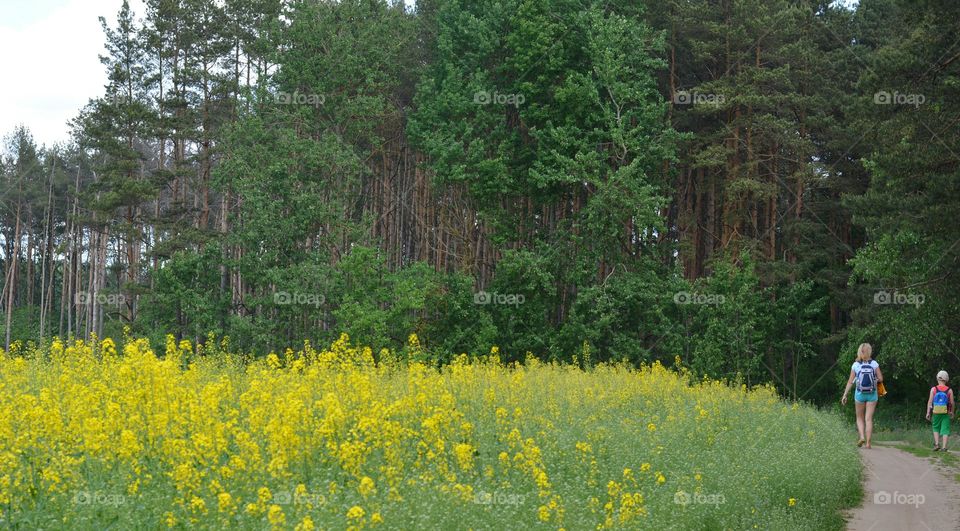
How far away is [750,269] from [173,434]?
984 inches

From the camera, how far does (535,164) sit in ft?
105

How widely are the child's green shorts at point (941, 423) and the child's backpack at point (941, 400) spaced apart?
0.46 ft

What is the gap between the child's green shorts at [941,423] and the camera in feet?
59.5

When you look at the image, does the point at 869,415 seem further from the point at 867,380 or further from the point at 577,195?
the point at 577,195


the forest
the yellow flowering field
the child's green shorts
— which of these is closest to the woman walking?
the child's green shorts

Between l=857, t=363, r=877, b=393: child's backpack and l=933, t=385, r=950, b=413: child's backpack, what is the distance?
2159 mm

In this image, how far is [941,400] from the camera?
18.0 metres

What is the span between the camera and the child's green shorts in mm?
18125

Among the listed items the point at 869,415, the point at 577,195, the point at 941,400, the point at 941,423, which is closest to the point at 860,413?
the point at 869,415

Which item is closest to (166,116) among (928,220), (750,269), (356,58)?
(356,58)

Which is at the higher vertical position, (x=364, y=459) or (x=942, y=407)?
(x=364, y=459)

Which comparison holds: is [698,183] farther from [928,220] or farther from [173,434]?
[173,434]

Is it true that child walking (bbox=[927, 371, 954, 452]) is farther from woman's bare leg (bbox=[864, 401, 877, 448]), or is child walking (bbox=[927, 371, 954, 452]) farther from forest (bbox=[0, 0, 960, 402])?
forest (bbox=[0, 0, 960, 402])

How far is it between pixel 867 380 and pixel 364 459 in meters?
10.7
